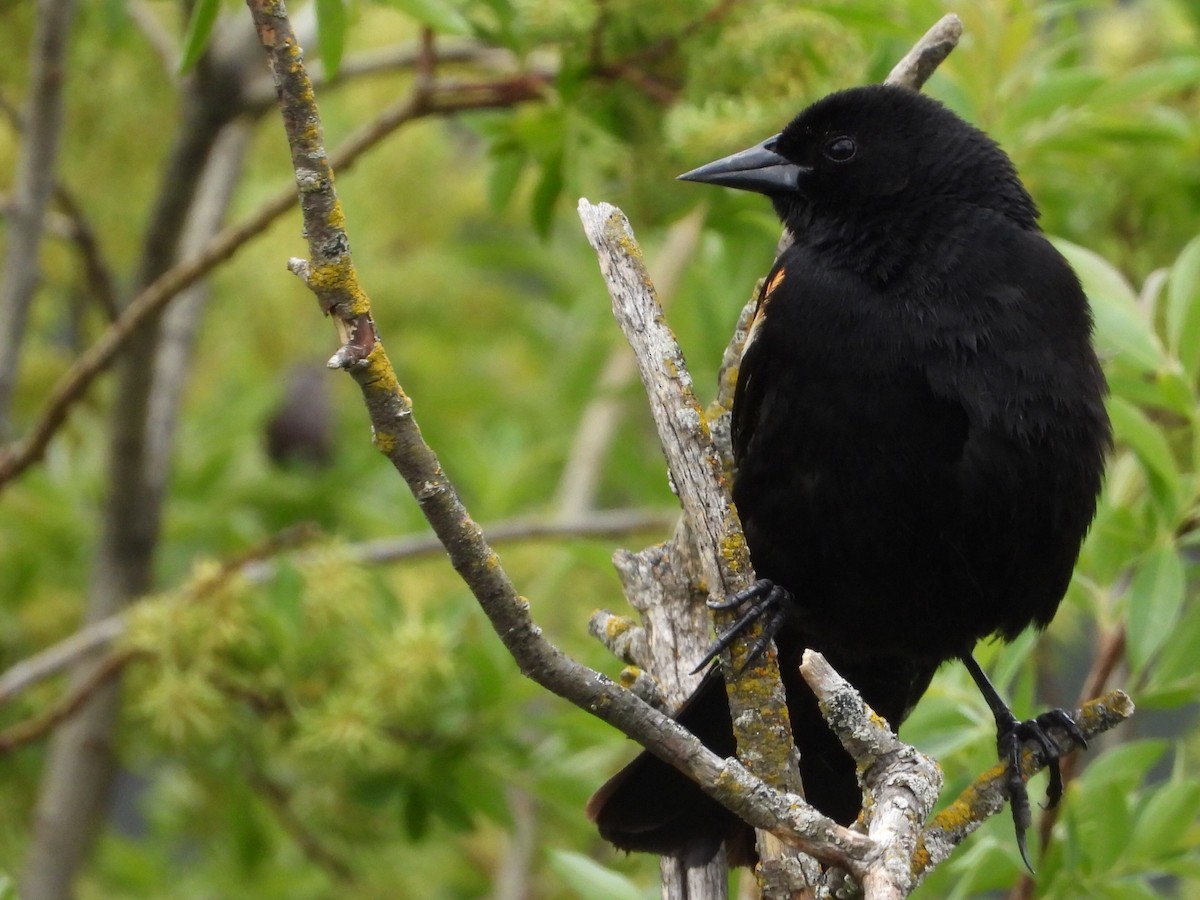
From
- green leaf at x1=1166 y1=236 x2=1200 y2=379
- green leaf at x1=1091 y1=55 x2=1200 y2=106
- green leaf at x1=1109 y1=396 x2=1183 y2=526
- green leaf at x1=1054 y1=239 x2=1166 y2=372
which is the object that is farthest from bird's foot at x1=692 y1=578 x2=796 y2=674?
green leaf at x1=1091 y1=55 x2=1200 y2=106

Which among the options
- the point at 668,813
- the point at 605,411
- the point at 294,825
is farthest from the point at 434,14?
the point at 605,411

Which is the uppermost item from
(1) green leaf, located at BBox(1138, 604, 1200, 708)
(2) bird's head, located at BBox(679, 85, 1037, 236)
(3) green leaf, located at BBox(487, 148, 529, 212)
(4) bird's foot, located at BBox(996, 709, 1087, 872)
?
(3) green leaf, located at BBox(487, 148, 529, 212)

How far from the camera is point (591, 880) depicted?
8.84 ft

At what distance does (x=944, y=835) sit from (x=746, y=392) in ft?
3.17

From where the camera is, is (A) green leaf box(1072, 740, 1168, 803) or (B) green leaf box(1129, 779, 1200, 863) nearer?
(B) green leaf box(1129, 779, 1200, 863)

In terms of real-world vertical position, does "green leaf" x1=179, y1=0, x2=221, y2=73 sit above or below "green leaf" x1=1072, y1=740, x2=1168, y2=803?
above

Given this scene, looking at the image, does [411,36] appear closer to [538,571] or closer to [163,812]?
[538,571]

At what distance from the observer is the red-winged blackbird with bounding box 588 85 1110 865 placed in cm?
245

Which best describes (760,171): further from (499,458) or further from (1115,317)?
(499,458)

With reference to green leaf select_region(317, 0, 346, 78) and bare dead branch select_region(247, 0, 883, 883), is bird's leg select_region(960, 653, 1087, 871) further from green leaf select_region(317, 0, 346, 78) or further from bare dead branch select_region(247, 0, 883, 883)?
green leaf select_region(317, 0, 346, 78)

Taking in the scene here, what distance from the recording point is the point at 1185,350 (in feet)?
9.37

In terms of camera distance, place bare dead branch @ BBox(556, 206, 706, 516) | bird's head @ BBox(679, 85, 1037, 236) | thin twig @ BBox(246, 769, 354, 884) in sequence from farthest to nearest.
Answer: bare dead branch @ BBox(556, 206, 706, 516), thin twig @ BBox(246, 769, 354, 884), bird's head @ BBox(679, 85, 1037, 236)

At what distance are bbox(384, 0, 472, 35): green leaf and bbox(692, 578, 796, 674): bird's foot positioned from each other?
106cm

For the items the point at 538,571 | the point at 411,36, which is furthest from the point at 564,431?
the point at 411,36
